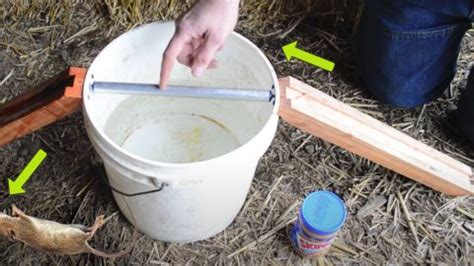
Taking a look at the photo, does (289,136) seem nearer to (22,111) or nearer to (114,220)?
(114,220)

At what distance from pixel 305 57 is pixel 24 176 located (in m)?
0.84

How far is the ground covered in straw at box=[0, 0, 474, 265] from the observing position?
4.65 ft

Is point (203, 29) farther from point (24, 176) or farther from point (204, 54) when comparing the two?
point (24, 176)

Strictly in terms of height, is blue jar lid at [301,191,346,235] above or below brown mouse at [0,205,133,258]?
below

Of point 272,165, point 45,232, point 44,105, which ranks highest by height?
point 44,105

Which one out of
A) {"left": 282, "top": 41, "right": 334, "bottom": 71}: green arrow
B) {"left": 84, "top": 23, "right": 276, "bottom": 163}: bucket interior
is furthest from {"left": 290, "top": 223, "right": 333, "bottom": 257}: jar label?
{"left": 282, "top": 41, "right": 334, "bottom": 71}: green arrow

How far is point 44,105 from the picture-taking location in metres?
1.18

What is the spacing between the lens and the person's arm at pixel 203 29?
109cm

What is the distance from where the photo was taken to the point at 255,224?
1.46 metres

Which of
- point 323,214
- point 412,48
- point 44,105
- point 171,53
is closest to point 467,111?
point 412,48

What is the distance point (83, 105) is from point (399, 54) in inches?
33.9

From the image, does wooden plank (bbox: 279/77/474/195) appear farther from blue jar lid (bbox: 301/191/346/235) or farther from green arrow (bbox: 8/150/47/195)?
green arrow (bbox: 8/150/47/195)

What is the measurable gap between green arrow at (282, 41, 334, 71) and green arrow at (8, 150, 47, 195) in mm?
748

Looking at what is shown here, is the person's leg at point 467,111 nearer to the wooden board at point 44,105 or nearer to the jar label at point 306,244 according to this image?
the jar label at point 306,244
